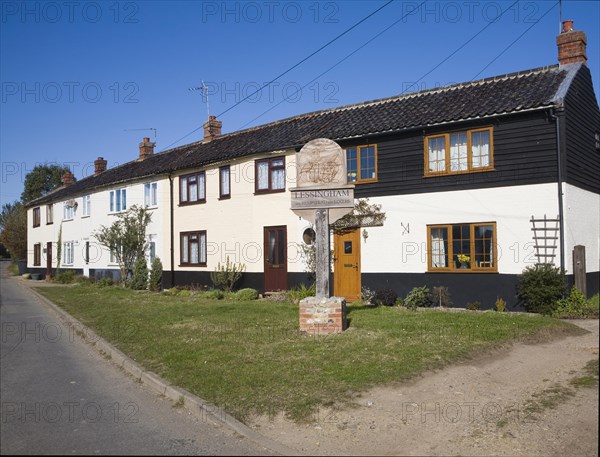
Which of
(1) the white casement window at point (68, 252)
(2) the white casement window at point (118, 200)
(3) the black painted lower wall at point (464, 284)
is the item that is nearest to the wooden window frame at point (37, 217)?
(1) the white casement window at point (68, 252)

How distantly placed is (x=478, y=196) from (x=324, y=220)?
6.08m

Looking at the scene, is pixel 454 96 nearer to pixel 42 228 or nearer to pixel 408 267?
pixel 408 267

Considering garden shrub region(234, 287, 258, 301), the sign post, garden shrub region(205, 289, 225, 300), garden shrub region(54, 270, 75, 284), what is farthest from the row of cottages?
garden shrub region(54, 270, 75, 284)

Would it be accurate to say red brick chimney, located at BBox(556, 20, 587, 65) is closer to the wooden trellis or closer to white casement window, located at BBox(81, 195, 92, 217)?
the wooden trellis

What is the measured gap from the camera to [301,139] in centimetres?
2025

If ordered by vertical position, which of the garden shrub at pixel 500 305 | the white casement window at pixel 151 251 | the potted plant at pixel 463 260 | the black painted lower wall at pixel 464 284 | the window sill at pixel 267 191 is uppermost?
the window sill at pixel 267 191

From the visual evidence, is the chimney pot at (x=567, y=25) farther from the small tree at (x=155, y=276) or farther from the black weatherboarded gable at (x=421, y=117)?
the small tree at (x=155, y=276)

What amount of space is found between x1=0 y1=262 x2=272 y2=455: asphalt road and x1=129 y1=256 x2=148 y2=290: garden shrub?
55.4 feet

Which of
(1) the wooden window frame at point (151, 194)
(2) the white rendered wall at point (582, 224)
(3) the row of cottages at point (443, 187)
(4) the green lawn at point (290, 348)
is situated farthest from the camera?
(1) the wooden window frame at point (151, 194)

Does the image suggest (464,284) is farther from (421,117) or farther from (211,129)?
(211,129)

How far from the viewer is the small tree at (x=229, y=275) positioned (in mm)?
22516

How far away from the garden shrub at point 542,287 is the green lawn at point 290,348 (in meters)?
1.35

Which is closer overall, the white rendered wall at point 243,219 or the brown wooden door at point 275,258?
the white rendered wall at point 243,219

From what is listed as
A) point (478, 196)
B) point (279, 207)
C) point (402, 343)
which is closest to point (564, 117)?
point (478, 196)
